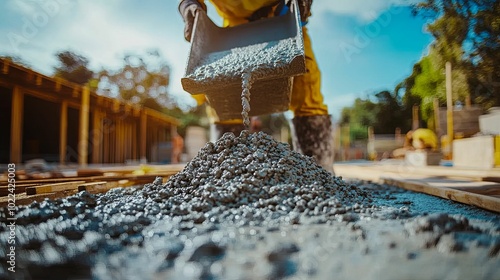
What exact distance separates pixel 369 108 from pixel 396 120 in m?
4.74

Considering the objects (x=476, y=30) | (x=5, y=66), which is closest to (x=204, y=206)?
(x=476, y=30)

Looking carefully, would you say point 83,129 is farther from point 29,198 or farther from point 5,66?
point 29,198

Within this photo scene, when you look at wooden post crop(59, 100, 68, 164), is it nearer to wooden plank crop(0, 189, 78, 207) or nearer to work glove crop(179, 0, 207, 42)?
work glove crop(179, 0, 207, 42)

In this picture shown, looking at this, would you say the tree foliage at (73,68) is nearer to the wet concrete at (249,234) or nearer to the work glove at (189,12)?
the work glove at (189,12)

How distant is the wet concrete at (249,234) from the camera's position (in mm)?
667

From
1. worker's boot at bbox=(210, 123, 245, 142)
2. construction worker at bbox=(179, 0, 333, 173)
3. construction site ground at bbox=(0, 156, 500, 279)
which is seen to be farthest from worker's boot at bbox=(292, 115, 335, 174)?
construction site ground at bbox=(0, 156, 500, 279)

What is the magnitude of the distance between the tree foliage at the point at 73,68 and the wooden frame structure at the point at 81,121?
1388mm

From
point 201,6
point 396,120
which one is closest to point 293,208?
point 201,6

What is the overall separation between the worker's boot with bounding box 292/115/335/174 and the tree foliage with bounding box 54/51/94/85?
8.82 m

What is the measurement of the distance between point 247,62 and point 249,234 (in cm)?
127

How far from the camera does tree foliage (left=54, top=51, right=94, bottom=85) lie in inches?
370

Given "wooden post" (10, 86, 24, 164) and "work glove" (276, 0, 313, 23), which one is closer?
"work glove" (276, 0, 313, 23)

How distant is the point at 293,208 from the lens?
115 cm

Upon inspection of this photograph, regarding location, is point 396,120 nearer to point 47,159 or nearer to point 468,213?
point 47,159
